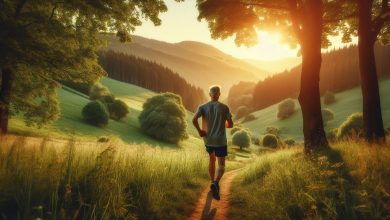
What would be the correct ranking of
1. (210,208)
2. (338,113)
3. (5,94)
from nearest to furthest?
(210,208) < (5,94) < (338,113)

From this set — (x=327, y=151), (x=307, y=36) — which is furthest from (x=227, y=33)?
(x=327, y=151)

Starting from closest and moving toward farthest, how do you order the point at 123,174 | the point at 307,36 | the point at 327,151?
the point at 123,174 < the point at 327,151 < the point at 307,36

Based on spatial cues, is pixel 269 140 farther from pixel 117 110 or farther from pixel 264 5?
pixel 264 5

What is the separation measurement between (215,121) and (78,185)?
157 inches

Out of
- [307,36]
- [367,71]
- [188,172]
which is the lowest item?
[188,172]

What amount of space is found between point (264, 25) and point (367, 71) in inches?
202

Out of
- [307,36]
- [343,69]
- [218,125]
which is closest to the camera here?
[218,125]

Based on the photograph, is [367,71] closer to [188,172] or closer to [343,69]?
[188,172]

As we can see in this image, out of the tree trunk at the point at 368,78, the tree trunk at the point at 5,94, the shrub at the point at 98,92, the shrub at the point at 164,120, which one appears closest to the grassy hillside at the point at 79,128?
the shrub at the point at 164,120

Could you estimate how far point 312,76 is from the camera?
12.1 meters

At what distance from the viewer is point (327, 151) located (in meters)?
9.97

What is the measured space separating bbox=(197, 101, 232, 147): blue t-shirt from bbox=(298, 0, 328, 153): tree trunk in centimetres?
532

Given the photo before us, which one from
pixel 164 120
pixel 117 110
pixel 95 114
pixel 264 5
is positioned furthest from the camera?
pixel 117 110

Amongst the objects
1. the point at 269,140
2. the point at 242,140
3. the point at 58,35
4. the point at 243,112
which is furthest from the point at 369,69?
the point at 243,112
